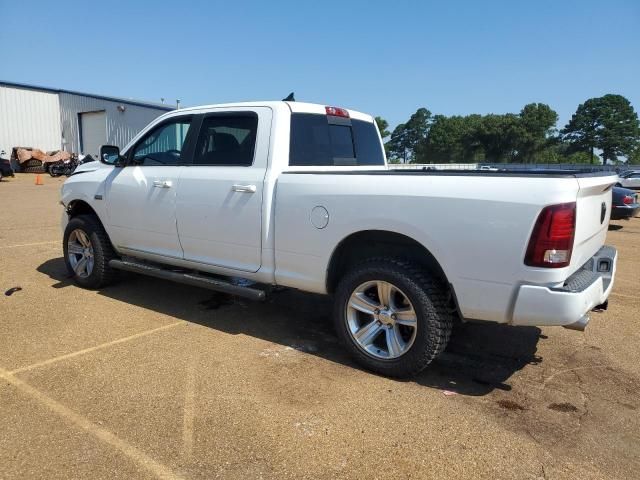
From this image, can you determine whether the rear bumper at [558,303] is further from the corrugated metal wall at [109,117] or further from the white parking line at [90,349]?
the corrugated metal wall at [109,117]

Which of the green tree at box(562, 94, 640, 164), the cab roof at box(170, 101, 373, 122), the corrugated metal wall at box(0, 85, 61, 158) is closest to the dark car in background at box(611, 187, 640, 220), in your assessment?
the cab roof at box(170, 101, 373, 122)

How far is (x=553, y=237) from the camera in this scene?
2.88 m

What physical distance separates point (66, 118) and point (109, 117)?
4.08 metres

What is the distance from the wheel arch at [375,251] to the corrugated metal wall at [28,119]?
1287 inches

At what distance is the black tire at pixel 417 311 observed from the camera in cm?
336

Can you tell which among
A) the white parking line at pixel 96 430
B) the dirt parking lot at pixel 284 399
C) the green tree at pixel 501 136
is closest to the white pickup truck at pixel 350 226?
the dirt parking lot at pixel 284 399

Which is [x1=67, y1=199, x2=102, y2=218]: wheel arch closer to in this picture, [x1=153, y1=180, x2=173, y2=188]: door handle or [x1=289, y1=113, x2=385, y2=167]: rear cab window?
[x1=153, y1=180, x2=173, y2=188]: door handle

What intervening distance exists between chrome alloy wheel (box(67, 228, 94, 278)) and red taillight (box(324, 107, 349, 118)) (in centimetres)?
311

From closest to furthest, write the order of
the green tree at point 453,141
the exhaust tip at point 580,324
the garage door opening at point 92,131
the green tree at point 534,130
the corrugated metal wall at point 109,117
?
the exhaust tip at point 580,324, the corrugated metal wall at point 109,117, the garage door opening at point 92,131, the green tree at point 534,130, the green tree at point 453,141

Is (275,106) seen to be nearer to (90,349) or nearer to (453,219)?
(453,219)

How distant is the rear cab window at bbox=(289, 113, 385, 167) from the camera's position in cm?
434

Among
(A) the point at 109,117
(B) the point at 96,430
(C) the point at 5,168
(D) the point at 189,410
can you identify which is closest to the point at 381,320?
(D) the point at 189,410

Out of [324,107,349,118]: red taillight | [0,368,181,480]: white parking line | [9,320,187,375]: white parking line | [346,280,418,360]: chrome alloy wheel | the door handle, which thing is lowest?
[0,368,181,480]: white parking line

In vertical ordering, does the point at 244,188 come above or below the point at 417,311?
above
